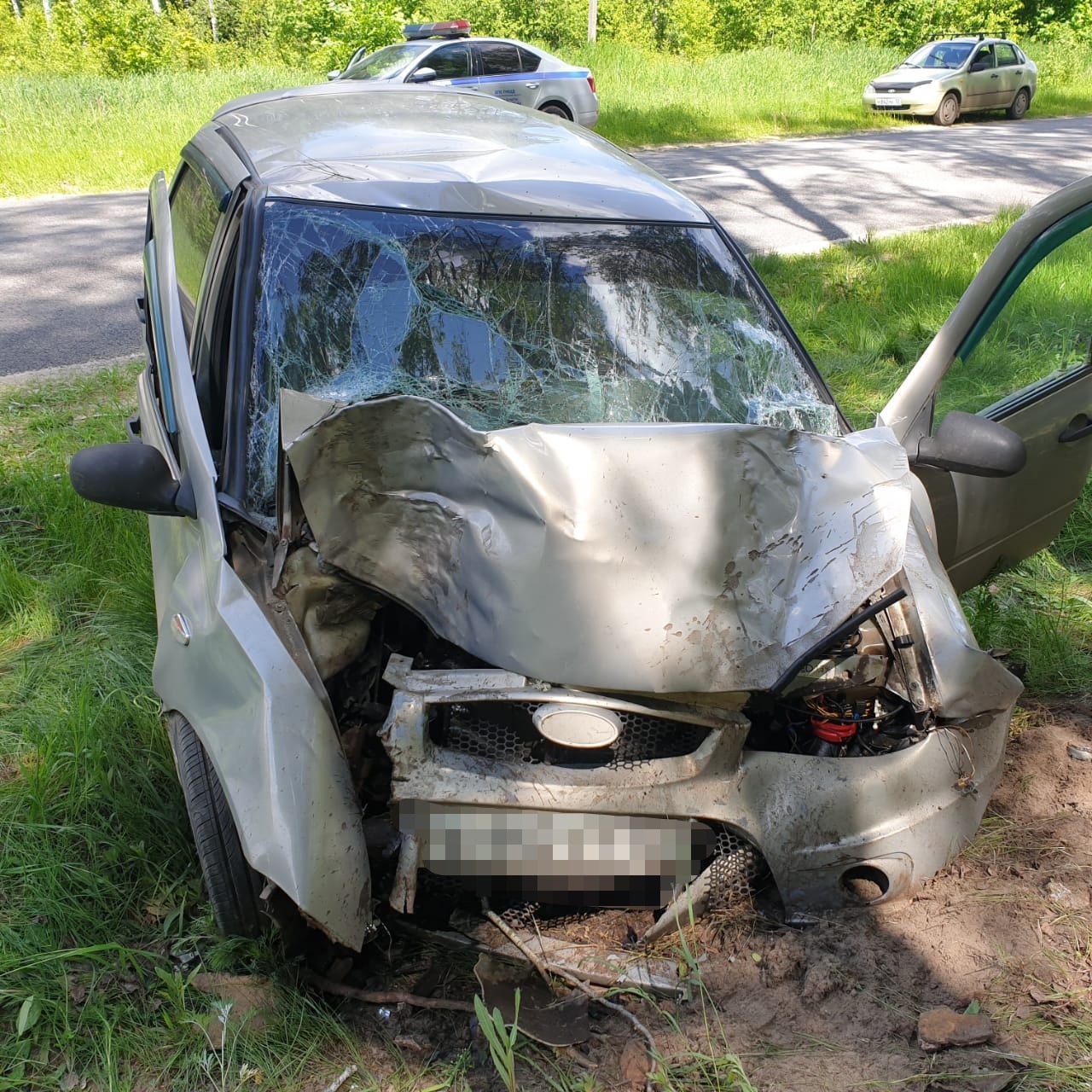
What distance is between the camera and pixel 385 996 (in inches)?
84.7

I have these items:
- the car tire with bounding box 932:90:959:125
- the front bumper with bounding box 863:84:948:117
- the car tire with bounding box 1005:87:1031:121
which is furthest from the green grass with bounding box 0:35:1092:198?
the car tire with bounding box 1005:87:1031:121

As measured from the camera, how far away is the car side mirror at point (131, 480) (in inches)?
88.1

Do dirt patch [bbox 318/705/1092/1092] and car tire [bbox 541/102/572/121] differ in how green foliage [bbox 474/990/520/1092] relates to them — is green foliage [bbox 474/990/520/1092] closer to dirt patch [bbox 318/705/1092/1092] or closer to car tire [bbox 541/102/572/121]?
dirt patch [bbox 318/705/1092/1092]

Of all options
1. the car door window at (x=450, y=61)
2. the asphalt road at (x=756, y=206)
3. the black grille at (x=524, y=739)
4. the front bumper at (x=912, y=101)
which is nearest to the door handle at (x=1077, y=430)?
the black grille at (x=524, y=739)

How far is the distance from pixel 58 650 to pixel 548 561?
6.66 feet

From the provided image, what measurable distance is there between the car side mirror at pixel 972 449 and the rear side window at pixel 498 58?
11734mm

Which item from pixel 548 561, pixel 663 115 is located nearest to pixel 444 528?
pixel 548 561

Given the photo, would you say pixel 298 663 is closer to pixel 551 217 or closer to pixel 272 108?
pixel 551 217

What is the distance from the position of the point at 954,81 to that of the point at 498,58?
9717mm

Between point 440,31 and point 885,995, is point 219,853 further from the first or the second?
point 440,31

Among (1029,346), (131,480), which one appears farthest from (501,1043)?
(1029,346)

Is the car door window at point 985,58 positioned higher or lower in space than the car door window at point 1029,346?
higher

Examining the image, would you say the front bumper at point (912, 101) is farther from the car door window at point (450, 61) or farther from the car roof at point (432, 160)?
the car roof at point (432, 160)

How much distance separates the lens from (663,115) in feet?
51.9
